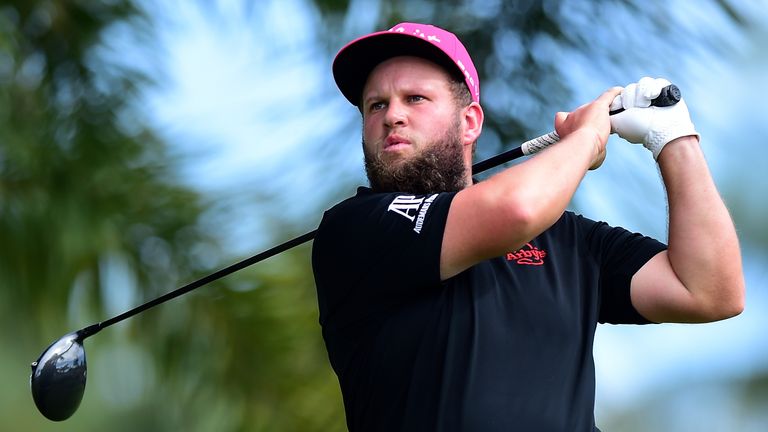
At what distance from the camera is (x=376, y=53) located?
262 centimetres

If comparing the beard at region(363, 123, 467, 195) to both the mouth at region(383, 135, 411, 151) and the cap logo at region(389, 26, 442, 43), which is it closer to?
the mouth at region(383, 135, 411, 151)

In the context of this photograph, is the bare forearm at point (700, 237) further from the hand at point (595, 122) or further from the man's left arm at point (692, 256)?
the hand at point (595, 122)

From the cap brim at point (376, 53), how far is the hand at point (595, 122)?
29 centimetres

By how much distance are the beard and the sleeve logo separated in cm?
14

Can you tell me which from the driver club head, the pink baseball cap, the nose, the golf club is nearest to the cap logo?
the pink baseball cap

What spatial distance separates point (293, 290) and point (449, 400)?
5.15 ft

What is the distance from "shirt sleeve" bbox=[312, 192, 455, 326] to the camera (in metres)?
2.19

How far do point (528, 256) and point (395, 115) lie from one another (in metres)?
0.39

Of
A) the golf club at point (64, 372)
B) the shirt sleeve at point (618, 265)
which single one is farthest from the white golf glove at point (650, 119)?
the golf club at point (64, 372)

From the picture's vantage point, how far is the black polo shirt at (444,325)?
2.12 meters

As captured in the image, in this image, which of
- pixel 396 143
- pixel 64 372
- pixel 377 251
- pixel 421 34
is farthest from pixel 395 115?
pixel 64 372

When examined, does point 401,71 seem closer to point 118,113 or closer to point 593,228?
point 593,228

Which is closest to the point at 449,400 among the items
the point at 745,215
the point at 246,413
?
the point at 246,413

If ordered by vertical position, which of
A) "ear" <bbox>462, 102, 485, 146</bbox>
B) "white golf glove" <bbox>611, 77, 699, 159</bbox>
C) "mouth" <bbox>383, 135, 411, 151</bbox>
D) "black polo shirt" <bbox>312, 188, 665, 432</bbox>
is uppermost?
"ear" <bbox>462, 102, 485, 146</bbox>
